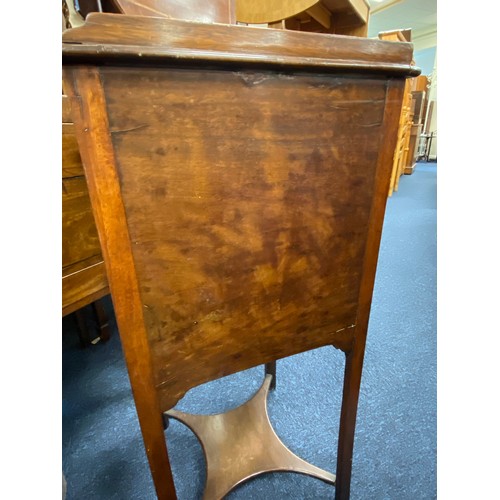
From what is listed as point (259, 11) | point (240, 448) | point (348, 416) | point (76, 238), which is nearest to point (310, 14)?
point (259, 11)

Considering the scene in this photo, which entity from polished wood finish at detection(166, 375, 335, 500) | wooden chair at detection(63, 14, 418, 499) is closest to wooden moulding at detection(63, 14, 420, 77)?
wooden chair at detection(63, 14, 418, 499)

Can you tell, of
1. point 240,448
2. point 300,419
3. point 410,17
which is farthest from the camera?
point 410,17

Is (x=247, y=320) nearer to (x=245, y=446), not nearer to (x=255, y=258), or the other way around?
(x=255, y=258)

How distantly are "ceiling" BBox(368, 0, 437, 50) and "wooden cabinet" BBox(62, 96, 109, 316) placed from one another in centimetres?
636

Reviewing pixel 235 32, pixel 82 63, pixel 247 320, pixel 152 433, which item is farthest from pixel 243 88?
pixel 152 433

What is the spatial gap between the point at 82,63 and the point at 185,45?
99 mm

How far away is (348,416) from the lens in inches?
25.6

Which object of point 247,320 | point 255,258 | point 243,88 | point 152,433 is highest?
point 243,88

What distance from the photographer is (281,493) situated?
85cm

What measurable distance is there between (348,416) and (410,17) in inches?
328

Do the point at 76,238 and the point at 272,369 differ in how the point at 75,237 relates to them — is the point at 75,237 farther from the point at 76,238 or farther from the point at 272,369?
the point at 272,369

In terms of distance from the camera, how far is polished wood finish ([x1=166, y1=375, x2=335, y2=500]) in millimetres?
824

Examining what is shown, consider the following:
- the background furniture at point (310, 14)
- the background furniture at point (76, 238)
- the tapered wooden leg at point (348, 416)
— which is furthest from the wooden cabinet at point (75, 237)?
the background furniture at point (310, 14)

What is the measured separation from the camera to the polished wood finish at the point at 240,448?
2.70 ft
